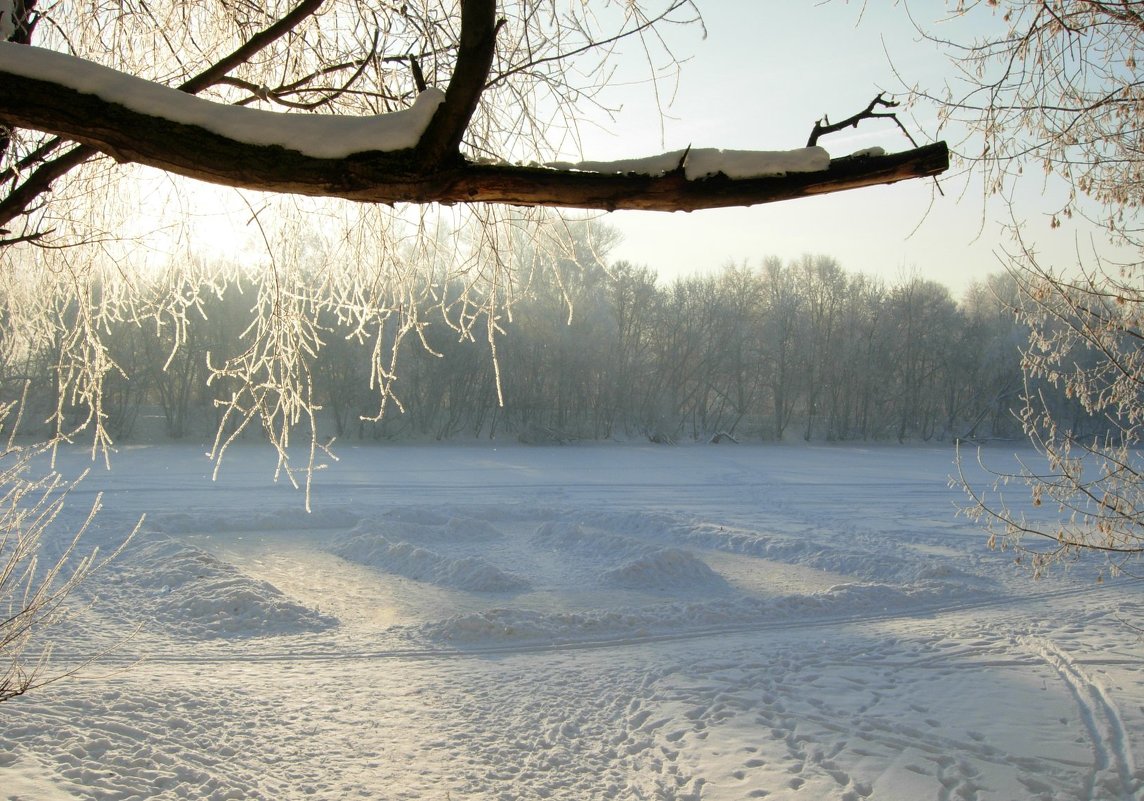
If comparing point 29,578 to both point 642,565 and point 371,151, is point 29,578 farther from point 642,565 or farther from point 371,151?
point 642,565

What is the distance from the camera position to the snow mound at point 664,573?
10984mm

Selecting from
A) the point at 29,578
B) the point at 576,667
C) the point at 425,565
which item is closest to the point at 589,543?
the point at 425,565

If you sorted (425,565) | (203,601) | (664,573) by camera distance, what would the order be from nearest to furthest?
(203,601)
(664,573)
(425,565)

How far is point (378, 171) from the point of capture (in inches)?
74.9

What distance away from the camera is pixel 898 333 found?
44500 mm

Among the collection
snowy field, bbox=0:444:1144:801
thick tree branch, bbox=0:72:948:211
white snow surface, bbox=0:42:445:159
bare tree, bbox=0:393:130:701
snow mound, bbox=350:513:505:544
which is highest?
white snow surface, bbox=0:42:445:159

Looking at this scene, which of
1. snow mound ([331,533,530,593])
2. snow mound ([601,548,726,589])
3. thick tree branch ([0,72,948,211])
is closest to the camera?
thick tree branch ([0,72,948,211])

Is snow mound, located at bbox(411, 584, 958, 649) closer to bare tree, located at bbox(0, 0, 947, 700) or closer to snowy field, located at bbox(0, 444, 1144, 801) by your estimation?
snowy field, located at bbox(0, 444, 1144, 801)

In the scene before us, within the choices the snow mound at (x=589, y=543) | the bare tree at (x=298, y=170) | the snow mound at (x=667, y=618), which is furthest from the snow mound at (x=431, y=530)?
the bare tree at (x=298, y=170)

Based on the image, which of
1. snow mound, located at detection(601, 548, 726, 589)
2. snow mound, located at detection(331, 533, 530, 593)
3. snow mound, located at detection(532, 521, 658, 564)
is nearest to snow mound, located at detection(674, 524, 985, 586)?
snow mound, located at detection(532, 521, 658, 564)

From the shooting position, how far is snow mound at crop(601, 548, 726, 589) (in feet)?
36.0

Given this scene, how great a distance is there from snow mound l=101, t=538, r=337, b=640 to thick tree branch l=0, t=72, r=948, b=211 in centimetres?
739

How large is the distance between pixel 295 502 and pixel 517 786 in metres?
12.8

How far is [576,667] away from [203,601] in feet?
14.0
